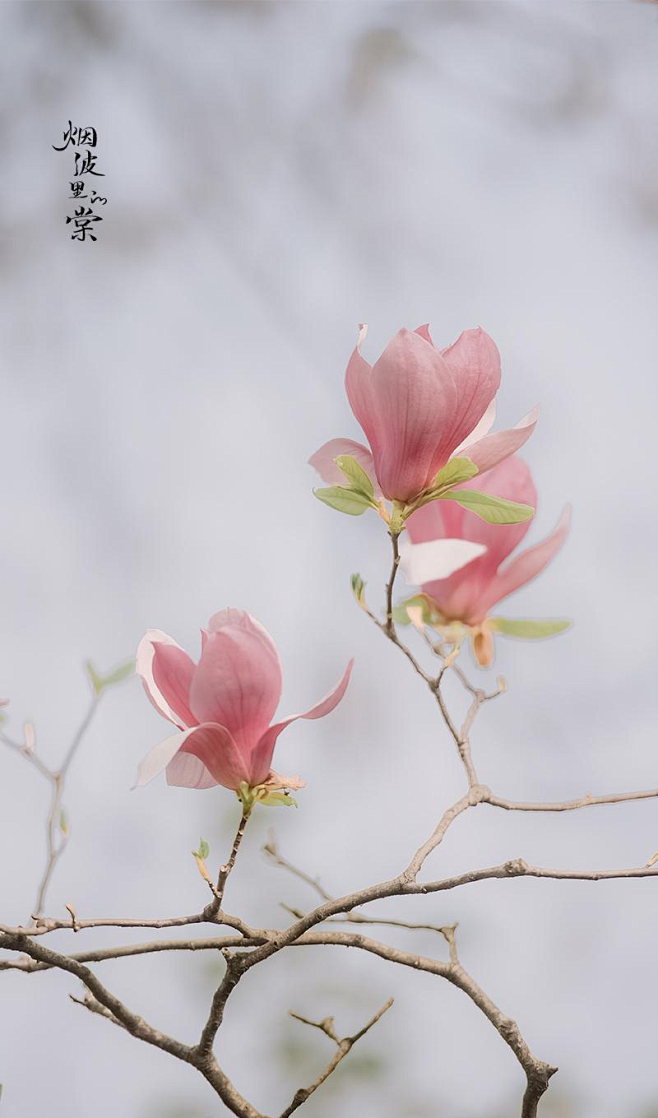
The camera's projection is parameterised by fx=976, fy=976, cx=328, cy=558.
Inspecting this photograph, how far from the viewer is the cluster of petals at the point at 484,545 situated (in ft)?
1.53

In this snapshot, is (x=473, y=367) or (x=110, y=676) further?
(x=110, y=676)

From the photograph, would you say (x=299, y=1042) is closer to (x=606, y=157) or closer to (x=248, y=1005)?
(x=248, y=1005)

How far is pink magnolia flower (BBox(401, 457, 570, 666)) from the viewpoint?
47 centimetres

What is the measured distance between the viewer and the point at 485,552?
0.46 m

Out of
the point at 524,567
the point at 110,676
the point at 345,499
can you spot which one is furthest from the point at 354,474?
the point at 110,676

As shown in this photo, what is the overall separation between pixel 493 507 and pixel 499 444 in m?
0.03

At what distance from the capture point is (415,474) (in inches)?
15.8

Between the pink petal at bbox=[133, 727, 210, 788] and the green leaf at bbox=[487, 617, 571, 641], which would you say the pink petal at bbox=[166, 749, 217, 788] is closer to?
the pink petal at bbox=[133, 727, 210, 788]

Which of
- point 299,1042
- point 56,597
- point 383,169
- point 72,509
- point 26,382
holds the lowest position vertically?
point 299,1042

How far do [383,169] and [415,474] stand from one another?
1.02 metres

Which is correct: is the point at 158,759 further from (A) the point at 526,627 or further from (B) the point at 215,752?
(A) the point at 526,627

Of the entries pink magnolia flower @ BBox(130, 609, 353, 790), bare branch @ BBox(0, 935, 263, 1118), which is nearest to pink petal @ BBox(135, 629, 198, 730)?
pink magnolia flower @ BBox(130, 609, 353, 790)

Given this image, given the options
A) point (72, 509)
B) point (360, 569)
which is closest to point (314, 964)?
point (360, 569)

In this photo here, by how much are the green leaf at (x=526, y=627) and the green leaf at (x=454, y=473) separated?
0.10 meters
